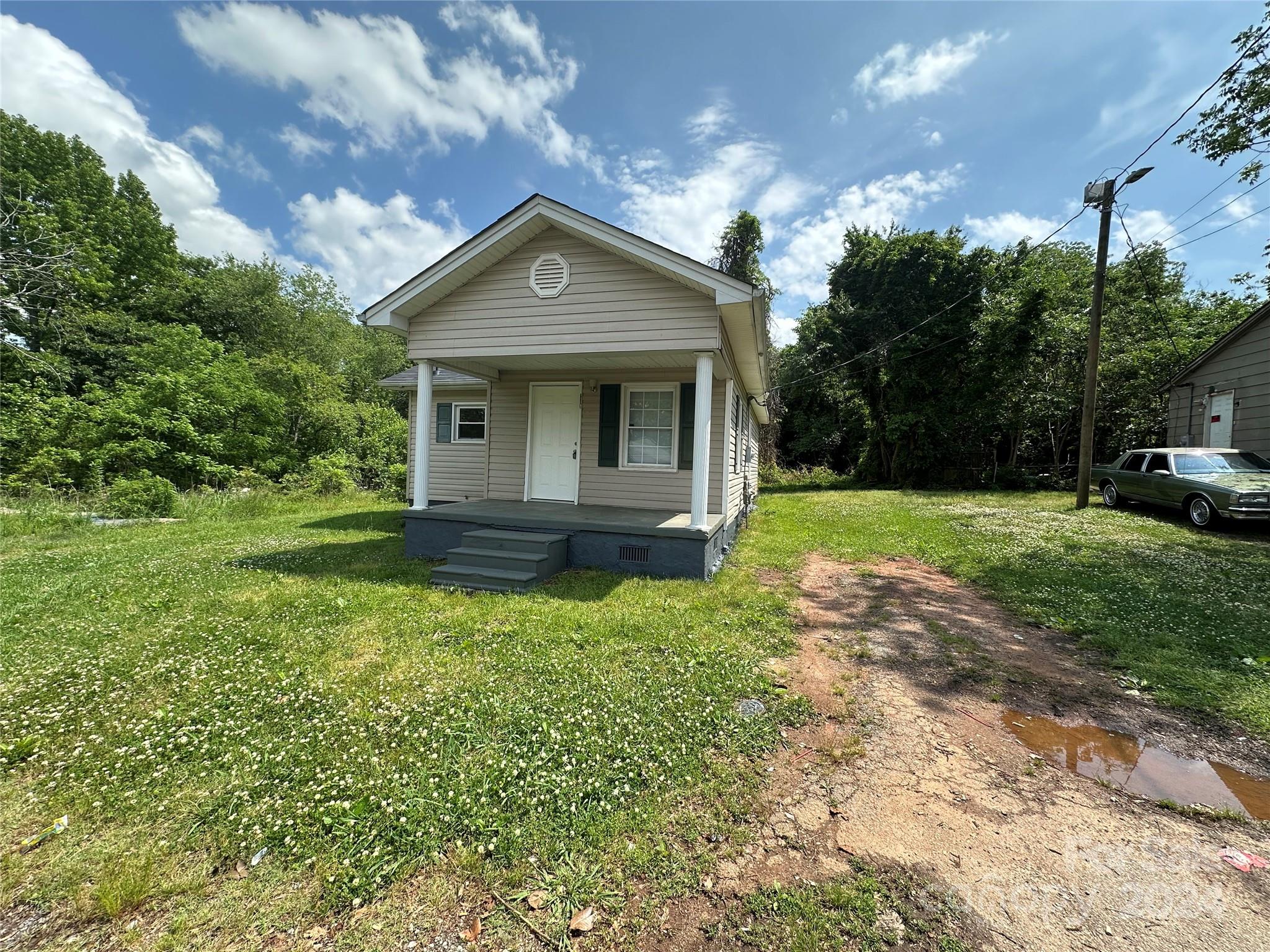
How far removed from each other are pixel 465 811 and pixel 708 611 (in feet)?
9.93

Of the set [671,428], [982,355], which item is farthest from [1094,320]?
[671,428]

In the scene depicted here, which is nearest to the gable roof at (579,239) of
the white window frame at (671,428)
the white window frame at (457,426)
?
the white window frame at (671,428)

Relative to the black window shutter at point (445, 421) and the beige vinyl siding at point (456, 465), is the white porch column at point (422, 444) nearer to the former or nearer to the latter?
the beige vinyl siding at point (456, 465)

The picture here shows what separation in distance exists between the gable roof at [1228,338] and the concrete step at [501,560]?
14661 millimetres

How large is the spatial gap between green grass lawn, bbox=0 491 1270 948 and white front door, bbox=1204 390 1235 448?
6.12 meters

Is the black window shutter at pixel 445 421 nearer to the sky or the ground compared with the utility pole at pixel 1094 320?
nearer to the ground

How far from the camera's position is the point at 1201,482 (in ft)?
27.1

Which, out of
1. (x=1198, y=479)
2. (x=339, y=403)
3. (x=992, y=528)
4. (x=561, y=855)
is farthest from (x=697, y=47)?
(x=339, y=403)

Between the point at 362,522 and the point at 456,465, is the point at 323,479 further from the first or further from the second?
the point at 456,465

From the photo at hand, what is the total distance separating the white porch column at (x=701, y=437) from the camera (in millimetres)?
5684

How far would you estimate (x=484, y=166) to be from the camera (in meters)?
9.70

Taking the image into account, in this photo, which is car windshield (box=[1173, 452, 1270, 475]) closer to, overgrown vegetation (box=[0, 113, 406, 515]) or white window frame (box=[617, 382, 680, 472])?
white window frame (box=[617, 382, 680, 472])

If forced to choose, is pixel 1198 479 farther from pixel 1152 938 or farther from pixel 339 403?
pixel 339 403

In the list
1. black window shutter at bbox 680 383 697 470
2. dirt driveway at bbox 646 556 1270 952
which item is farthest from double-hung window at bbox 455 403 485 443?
dirt driveway at bbox 646 556 1270 952
